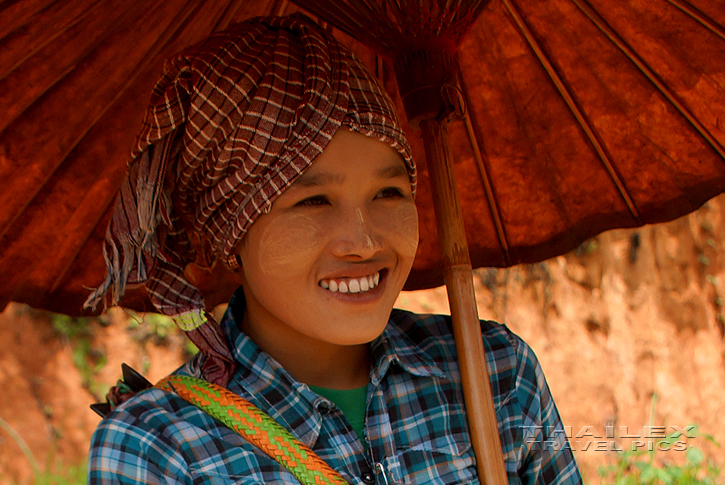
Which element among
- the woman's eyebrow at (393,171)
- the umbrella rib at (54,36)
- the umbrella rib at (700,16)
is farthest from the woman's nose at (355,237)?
Result: the umbrella rib at (700,16)

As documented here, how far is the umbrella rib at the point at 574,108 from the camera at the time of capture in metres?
1.81

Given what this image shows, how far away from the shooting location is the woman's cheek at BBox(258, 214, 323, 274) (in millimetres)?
1369

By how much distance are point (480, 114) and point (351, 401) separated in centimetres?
93

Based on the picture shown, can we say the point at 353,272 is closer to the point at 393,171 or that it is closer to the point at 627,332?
the point at 393,171

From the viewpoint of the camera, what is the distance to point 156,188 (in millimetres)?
1466

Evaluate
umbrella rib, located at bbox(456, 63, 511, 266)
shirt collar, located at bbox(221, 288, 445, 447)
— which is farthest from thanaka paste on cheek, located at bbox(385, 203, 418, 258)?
umbrella rib, located at bbox(456, 63, 511, 266)

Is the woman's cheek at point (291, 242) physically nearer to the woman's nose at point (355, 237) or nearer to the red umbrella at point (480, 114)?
the woman's nose at point (355, 237)

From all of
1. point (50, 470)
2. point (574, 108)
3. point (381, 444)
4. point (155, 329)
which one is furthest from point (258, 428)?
point (155, 329)

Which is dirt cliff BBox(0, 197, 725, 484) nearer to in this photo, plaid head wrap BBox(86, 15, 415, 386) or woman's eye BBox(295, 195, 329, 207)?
plaid head wrap BBox(86, 15, 415, 386)

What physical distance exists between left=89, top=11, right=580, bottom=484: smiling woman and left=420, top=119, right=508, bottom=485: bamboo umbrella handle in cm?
6

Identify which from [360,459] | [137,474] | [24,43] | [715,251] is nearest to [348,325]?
[360,459]

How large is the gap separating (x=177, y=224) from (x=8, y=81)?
472 mm

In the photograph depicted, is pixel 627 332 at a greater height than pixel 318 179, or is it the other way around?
pixel 318 179

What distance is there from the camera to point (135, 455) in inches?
50.4
